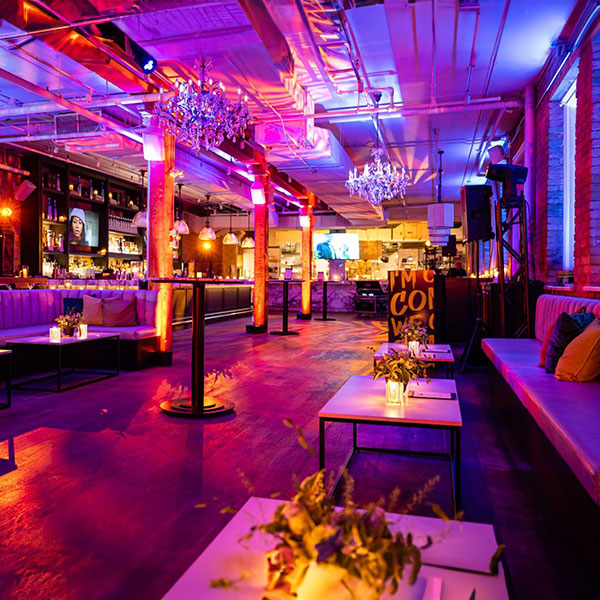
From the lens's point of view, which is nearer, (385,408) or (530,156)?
(385,408)

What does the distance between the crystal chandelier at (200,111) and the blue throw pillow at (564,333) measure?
→ 3506mm

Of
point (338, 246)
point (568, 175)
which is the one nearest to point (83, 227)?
point (338, 246)

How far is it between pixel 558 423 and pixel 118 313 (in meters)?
5.26

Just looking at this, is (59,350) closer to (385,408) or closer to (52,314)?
(52,314)

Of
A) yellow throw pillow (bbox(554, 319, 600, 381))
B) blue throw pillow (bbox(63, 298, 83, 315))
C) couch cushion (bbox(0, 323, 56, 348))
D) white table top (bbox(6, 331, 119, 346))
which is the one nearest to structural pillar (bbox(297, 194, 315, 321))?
blue throw pillow (bbox(63, 298, 83, 315))

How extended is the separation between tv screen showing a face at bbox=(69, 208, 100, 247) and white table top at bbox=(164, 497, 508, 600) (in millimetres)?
11206

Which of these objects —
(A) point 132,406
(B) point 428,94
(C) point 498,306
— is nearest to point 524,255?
(C) point 498,306

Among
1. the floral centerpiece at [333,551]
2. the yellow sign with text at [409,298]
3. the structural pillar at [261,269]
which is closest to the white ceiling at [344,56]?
the structural pillar at [261,269]

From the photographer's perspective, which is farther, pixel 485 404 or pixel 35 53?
pixel 35 53

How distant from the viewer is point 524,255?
5.57 metres

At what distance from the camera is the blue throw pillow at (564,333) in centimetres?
331

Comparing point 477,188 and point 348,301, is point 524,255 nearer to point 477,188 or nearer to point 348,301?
point 477,188

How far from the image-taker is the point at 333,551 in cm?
84

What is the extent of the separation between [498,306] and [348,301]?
9730mm
